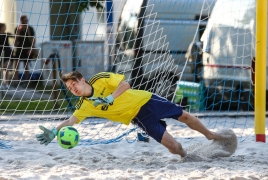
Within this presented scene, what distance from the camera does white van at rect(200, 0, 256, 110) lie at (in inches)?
365

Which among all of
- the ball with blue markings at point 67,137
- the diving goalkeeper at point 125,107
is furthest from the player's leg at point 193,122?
the ball with blue markings at point 67,137

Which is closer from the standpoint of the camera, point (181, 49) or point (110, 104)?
point (110, 104)

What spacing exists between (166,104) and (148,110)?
200 mm

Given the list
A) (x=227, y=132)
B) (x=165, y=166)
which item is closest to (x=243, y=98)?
(x=227, y=132)

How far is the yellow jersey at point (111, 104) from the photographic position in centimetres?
569

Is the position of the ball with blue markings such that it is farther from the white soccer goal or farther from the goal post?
the goal post

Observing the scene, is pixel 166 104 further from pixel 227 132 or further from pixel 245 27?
pixel 245 27

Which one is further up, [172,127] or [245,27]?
[245,27]

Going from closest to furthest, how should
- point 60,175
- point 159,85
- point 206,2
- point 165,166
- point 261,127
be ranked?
point 60,175 < point 165,166 < point 261,127 < point 159,85 < point 206,2

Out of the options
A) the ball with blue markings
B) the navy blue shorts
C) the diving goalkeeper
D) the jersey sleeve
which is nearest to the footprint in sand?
the diving goalkeeper

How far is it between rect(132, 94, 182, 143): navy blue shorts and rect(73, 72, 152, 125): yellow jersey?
0.19ft

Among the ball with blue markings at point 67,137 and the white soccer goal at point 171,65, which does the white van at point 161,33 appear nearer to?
the white soccer goal at point 171,65

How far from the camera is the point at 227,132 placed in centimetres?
623

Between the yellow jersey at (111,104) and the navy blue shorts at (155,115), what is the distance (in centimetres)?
6
